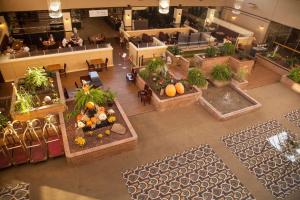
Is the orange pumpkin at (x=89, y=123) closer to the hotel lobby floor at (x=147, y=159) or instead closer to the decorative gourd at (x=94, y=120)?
the decorative gourd at (x=94, y=120)

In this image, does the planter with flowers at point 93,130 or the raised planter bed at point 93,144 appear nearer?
the raised planter bed at point 93,144

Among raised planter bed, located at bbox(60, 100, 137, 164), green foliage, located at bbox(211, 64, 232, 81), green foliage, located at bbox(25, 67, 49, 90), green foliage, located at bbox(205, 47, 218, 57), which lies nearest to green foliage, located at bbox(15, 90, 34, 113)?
green foliage, located at bbox(25, 67, 49, 90)

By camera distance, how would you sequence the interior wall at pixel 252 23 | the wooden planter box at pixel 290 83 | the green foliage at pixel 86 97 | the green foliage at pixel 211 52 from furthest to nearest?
the interior wall at pixel 252 23 < the green foliage at pixel 211 52 < the wooden planter box at pixel 290 83 < the green foliage at pixel 86 97

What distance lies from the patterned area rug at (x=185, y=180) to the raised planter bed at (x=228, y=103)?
275 centimetres

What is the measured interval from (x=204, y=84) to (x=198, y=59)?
96.0 inches

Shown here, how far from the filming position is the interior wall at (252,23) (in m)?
17.4

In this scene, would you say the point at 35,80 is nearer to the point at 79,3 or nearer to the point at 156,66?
the point at 156,66

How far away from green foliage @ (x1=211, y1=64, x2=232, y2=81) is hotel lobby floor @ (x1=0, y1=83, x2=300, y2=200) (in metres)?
2.34

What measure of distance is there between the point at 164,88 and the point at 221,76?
3728mm

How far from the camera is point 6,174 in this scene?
23.2 ft

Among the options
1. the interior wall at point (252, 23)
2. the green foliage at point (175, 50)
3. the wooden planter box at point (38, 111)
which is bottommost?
the wooden planter box at point (38, 111)

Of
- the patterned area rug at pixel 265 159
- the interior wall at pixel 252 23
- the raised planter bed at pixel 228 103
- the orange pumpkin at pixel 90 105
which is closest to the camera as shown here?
the patterned area rug at pixel 265 159

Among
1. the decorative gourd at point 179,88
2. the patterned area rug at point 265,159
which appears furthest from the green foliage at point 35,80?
the patterned area rug at point 265,159

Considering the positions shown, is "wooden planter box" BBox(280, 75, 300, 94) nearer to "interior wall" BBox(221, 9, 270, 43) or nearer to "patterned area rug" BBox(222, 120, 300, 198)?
"patterned area rug" BBox(222, 120, 300, 198)
